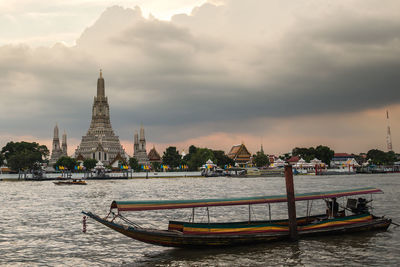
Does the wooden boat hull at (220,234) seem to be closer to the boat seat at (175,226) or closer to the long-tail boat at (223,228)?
the long-tail boat at (223,228)

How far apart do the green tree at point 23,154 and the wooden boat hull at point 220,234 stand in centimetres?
12848

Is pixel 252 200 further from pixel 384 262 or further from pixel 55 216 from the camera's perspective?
pixel 55 216

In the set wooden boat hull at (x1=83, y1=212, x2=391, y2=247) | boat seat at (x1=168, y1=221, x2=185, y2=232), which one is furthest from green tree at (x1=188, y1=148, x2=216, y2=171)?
boat seat at (x1=168, y1=221, x2=185, y2=232)

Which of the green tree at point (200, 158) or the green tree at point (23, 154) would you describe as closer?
the green tree at point (23, 154)

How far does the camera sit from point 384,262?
1997cm

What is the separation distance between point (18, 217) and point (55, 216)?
3.30 m

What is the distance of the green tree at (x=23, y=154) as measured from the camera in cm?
13862

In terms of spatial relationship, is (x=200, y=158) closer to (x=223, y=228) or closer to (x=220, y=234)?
(x=223, y=228)

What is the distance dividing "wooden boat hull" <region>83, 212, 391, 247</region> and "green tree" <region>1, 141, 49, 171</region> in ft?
422

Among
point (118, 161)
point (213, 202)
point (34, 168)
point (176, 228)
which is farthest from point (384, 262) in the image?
point (118, 161)

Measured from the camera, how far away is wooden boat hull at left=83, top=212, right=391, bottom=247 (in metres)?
20.9

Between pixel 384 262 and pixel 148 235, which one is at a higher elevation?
pixel 148 235

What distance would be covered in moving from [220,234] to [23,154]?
134307 millimetres

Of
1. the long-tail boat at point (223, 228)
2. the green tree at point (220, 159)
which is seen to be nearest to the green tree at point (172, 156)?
the green tree at point (220, 159)
